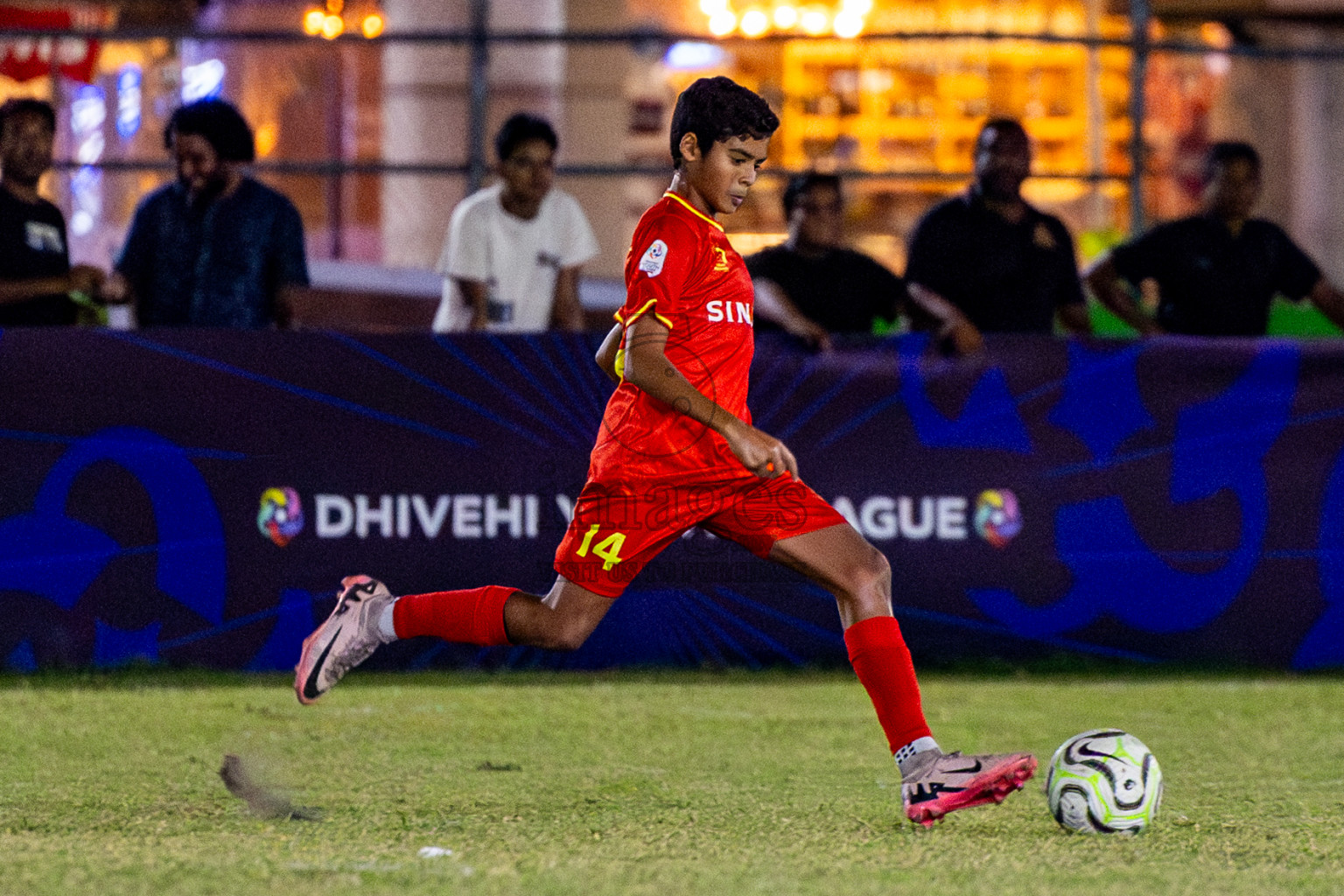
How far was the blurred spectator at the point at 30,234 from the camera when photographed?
7.59 metres

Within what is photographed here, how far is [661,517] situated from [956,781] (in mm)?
1001

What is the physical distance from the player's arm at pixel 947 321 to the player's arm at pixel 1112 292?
2.53 ft

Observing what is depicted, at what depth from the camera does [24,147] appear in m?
7.66

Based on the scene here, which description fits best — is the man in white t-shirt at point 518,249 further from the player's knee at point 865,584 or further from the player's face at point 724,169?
the player's knee at point 865,584

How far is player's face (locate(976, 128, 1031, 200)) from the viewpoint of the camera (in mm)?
7723

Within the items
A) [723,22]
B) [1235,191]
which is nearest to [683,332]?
[1235,191]

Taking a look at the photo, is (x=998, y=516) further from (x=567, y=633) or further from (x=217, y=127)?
(x=217, y=127)

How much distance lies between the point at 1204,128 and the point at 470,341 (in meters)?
11.2

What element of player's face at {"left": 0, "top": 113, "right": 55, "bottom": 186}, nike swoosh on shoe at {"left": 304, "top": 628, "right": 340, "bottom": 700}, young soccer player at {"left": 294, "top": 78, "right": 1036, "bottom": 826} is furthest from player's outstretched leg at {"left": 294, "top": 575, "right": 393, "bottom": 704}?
player's face at {"left": 0, "top": 113, "right": 55, "bottom": 186}

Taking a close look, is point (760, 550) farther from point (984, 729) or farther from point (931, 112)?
point (931, 112)

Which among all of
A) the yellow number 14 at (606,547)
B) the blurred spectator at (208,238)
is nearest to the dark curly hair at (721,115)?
the yellow number 14 at (606,547)

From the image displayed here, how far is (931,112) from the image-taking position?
15047 millimetres

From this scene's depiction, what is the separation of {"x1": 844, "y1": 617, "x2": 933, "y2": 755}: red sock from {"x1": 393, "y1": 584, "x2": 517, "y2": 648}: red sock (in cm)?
98

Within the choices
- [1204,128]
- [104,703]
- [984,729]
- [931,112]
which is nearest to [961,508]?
[984,729]
